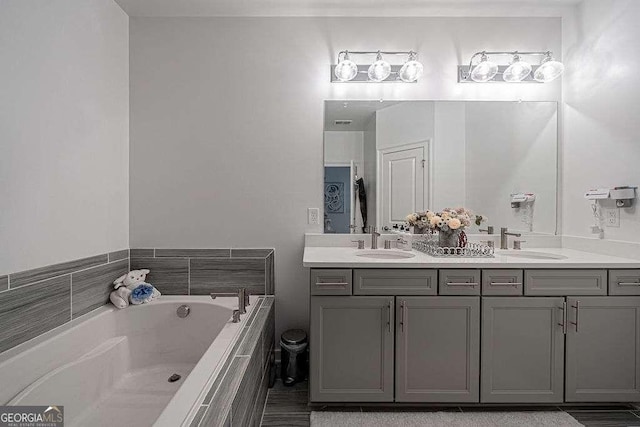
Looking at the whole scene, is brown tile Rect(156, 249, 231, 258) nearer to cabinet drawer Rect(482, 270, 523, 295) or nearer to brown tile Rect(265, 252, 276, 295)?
Answer: brown tile Rect(265, 252, 276, 295)

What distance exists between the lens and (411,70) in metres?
2.09

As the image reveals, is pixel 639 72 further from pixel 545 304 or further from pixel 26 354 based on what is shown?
pixel 26 354

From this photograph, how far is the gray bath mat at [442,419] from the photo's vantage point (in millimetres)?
1590

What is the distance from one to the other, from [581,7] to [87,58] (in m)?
Answer: 3.31

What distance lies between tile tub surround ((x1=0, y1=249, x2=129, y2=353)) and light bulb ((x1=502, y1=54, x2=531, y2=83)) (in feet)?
9.99

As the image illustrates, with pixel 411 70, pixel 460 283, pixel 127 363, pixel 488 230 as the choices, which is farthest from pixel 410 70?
pixel 127 363

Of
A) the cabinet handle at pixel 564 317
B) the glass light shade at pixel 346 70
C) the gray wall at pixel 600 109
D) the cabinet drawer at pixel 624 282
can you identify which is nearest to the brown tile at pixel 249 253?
the glass light shade at pixel 346 70

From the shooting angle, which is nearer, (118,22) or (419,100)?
(118,22)

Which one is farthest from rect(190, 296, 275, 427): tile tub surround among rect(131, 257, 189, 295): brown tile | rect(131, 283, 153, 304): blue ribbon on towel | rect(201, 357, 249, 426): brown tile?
rect(131, 283, 153, 304): blue ribbon on towel

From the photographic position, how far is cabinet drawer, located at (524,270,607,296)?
164 centimetres

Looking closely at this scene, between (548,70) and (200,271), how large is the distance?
2.88 meters

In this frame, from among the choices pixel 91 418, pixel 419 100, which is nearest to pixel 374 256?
pixel 419 100

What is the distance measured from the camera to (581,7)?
212cm

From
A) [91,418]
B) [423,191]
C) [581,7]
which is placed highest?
[581,7]
